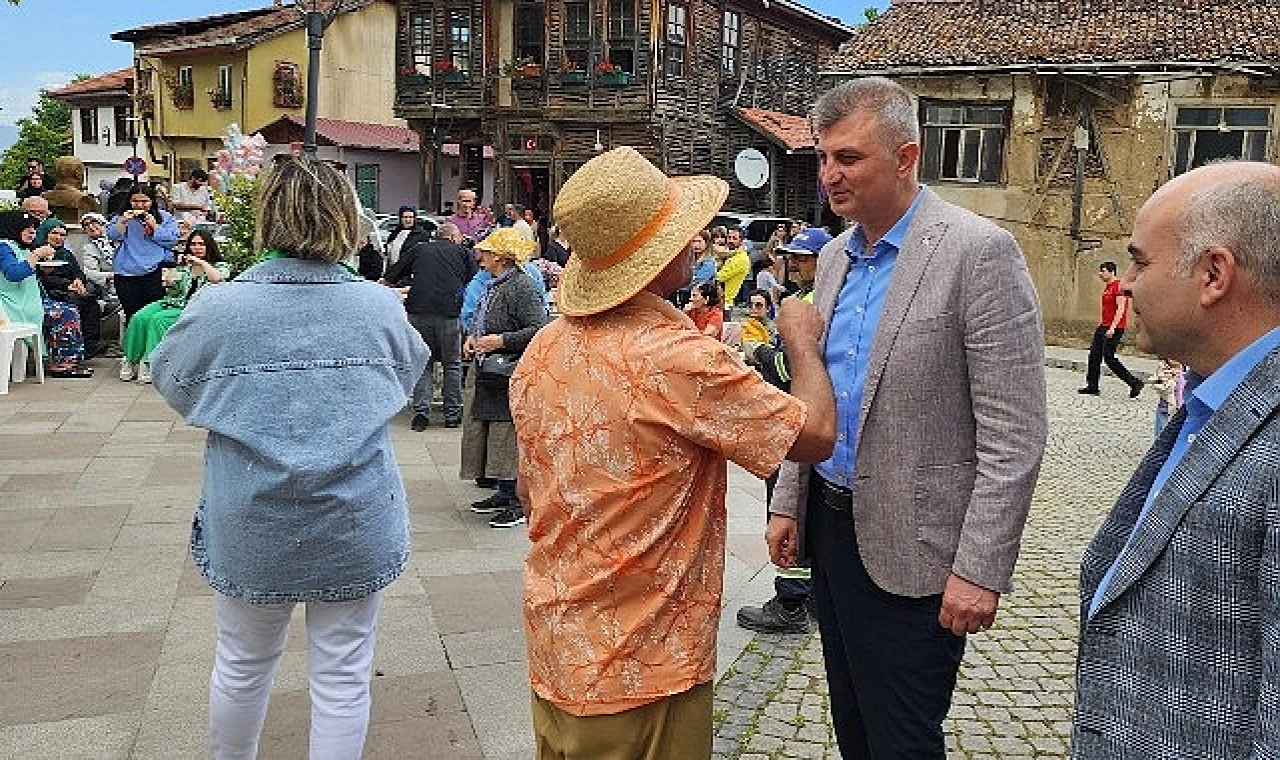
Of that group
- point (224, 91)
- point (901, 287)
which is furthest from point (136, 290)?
point (224, 91)

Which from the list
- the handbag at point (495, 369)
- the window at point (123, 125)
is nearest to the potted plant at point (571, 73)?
the handbag at point (495, 369)

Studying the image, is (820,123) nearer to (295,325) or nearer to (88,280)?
(295,325)

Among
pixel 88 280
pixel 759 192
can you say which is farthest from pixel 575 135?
pixel 88 280

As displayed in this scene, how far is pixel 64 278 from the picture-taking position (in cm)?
1090

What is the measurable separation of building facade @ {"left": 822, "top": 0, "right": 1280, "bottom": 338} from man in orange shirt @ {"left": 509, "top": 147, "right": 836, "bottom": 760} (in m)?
16.3

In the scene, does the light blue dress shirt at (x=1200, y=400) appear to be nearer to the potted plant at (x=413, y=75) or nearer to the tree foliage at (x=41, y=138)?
the potted plant at (x=413, y=75)

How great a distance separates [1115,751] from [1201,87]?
59.0 ft

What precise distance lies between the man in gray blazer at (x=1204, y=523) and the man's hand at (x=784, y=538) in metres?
1.17

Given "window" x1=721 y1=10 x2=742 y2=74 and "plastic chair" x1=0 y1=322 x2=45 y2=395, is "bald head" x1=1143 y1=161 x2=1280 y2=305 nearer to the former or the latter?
"plastic chair" x1=0 y1=322 x2=45 y2=395

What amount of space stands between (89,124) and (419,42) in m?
20.6

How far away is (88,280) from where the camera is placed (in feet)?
37.8

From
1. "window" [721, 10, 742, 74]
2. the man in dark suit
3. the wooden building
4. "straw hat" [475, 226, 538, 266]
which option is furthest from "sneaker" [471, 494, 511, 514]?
"window" [721, 10, 742, 74]

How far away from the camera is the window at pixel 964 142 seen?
1850 cm

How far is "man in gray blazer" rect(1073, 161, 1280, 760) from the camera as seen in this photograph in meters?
1.36
